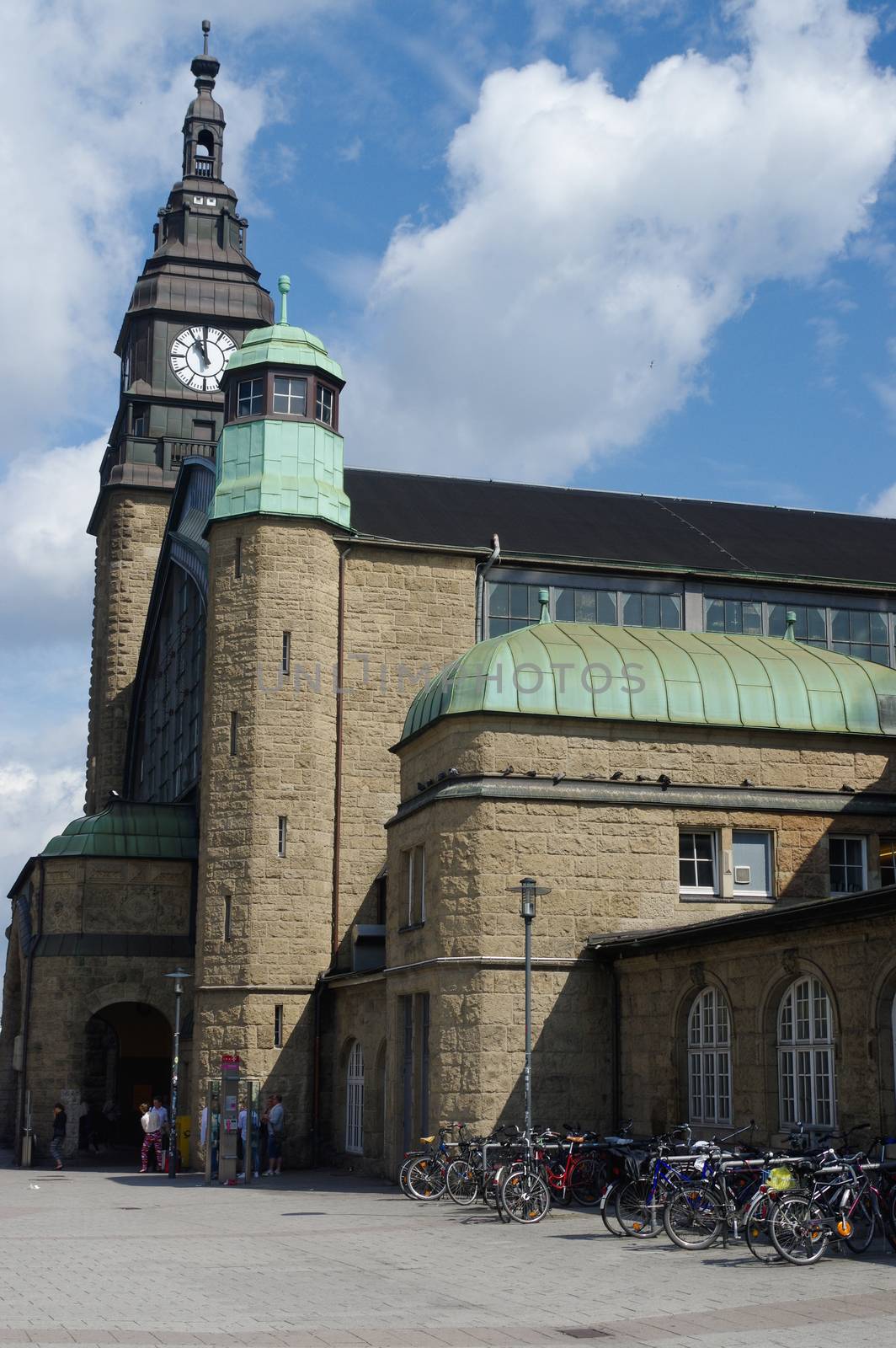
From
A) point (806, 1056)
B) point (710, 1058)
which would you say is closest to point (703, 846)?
point (710, 1058)

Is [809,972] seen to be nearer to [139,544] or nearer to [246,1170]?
[246,1170]

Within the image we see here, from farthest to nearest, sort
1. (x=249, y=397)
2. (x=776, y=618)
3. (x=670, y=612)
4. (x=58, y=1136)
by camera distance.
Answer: (x=776, y=618) → (x=670, y=612) → (x=58, y=1136) → (x=249, y=397)

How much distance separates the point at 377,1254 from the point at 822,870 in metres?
13.2

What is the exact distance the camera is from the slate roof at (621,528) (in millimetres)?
41281

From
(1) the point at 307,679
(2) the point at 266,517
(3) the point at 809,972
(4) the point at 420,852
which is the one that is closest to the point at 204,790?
(1) the point at 307,679

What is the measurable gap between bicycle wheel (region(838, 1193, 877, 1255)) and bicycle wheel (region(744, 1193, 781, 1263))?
760mm

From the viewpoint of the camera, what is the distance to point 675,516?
46.7m

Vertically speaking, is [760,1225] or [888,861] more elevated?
[888,861]

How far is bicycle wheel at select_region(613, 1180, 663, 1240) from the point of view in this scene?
19.1m

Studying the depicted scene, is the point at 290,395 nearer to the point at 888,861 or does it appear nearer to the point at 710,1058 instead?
the point at 888,861

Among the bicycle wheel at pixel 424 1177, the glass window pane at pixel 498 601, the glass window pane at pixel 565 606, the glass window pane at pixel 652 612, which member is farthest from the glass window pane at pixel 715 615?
the bicycle wheel at pixel 424 1177

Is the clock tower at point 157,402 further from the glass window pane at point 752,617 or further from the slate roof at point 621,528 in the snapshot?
the glass window pane at point 752,617

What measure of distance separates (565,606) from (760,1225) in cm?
2428

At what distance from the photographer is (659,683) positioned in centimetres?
2969
